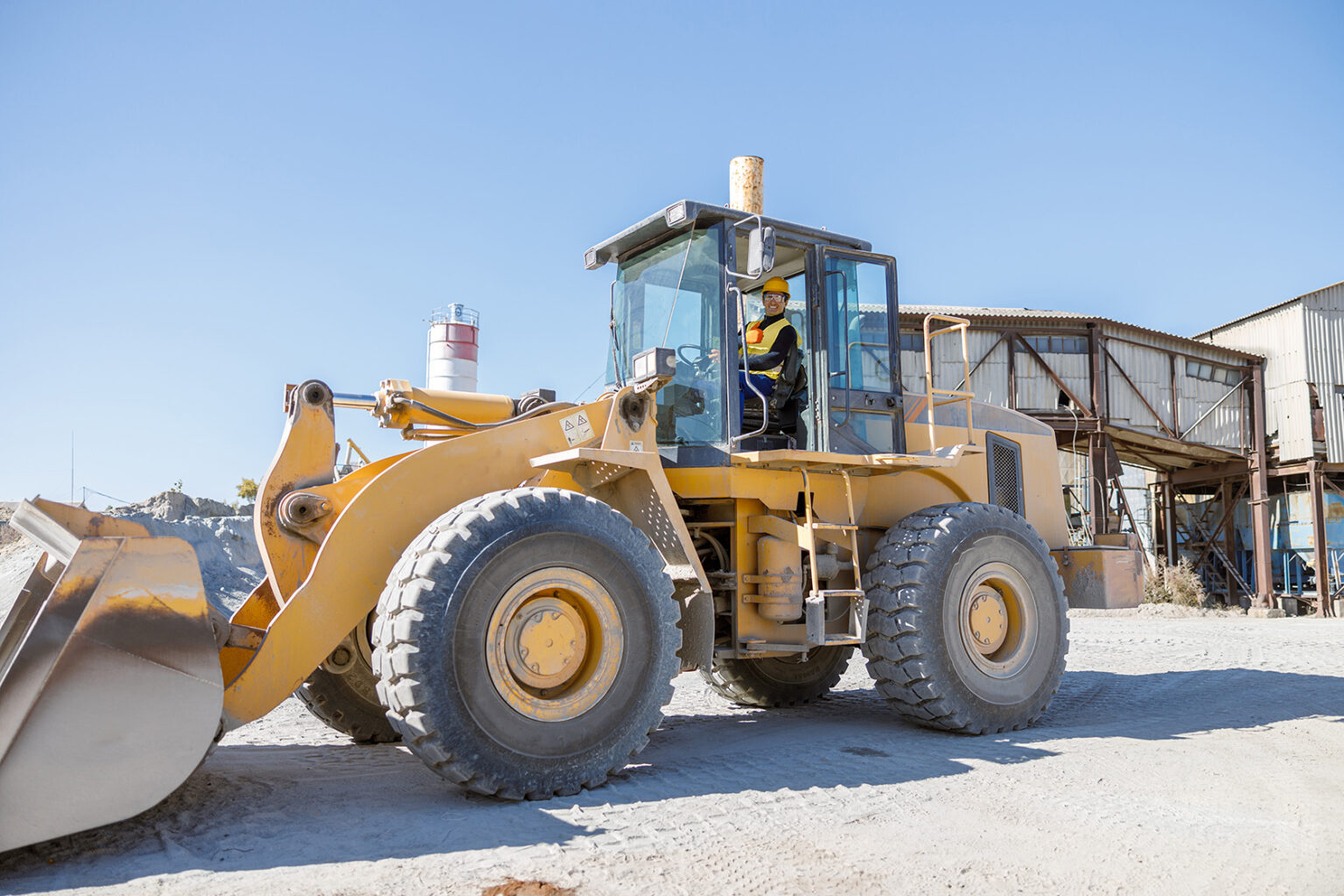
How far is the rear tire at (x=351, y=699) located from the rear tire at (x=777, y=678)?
2710 mm

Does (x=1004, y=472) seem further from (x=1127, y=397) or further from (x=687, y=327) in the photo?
(x=1127, y=397)

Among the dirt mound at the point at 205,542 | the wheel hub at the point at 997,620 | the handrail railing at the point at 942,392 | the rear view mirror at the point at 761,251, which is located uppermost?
the rear view mirror at the point at 761,251

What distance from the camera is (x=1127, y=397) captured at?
22.8m

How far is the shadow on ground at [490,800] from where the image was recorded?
A: 3.78 metres

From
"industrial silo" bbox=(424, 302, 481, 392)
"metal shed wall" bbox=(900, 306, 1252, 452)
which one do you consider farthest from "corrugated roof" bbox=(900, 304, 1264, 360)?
"industrial silo" bbox=(424, 302, 481, 392)

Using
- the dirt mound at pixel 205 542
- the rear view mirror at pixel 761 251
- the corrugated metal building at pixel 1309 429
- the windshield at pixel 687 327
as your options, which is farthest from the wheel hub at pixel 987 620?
the corrugated metal building at pixel 1309 429

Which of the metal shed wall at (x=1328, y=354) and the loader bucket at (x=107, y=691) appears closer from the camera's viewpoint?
the loader bucket at (x=107, y=691)

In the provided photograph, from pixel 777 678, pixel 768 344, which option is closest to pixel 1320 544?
pixel 777 678

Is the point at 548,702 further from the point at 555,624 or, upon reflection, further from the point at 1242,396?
the point at 1242,396

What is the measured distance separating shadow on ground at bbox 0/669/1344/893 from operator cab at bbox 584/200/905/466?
6.14 feet

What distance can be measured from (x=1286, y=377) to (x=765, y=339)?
73.2ft

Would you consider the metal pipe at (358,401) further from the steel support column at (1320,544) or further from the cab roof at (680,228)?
the steel support column at (1320,544)

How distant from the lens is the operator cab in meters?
6.40

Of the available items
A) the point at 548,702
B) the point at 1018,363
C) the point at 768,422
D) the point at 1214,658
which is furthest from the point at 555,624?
the point at 1018,363
